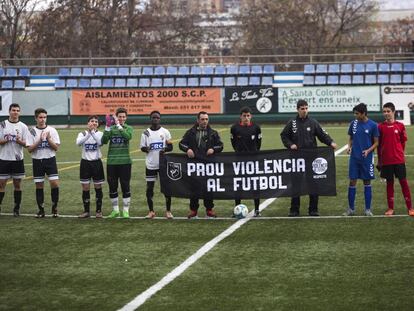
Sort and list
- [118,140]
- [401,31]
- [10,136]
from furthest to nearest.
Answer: [401,31] → [10,136] → [118,140]

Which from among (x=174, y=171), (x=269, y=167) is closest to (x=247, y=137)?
(x=269, y=167)

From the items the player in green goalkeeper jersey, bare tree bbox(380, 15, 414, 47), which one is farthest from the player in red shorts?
bare tree bbox(380, 15, 414, 47)

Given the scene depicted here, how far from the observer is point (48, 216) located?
1336cm

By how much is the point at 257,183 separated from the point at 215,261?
3688mm

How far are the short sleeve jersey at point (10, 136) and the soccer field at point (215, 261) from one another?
1063mm

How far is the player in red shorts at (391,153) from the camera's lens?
1245 cm

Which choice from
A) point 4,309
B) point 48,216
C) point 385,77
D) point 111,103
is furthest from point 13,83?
point 4,309

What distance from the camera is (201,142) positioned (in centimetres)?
1303

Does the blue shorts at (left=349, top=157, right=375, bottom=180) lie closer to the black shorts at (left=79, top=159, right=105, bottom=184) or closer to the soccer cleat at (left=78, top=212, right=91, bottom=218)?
the black shorts at (left=79, top=159, right=105, bottom=184)

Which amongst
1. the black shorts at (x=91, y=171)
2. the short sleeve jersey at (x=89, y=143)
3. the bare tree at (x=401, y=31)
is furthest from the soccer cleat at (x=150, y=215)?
the bare tree at (x=401, y=31)

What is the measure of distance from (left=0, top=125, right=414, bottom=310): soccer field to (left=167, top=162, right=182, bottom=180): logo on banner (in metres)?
0.70

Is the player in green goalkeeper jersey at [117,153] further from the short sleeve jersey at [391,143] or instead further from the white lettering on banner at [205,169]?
the short sleeve jersey at [391,143]

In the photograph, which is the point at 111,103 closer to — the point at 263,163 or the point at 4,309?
the point at 263,163

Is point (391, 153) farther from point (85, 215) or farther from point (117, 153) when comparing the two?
point (85, 215)
